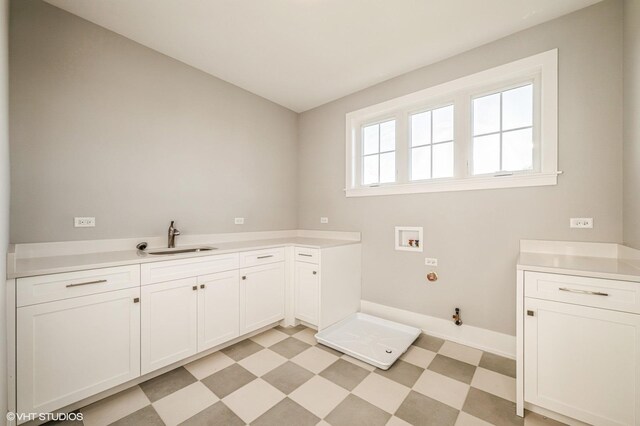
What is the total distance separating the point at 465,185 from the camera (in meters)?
2.36

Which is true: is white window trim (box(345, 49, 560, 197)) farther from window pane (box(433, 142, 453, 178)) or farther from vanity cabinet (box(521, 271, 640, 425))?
vanity cabinet (box(521, 271, 640, 425))

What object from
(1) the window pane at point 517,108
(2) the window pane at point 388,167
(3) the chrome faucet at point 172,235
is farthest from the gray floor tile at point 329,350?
(1) the window pane at point 517,108

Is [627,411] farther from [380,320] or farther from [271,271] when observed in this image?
[271,271]

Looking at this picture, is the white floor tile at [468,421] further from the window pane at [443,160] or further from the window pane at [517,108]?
the window pane at [517,108]

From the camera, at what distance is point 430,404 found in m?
1.62

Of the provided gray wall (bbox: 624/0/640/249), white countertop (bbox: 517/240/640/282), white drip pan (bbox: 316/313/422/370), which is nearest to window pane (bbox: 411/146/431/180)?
white countertop (bbox: 517/240/640/282)

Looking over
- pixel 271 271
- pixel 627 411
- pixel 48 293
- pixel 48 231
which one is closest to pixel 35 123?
pixel 48 231

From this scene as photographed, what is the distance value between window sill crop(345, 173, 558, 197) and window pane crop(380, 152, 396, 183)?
15 centimetres

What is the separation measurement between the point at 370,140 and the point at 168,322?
2.73 metres

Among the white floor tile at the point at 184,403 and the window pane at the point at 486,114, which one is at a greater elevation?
the window pane at the point at 486,114

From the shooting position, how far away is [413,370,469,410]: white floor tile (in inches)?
65.2

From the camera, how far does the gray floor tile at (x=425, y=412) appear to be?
58.6 inches

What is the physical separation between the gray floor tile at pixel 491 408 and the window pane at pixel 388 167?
1997mm

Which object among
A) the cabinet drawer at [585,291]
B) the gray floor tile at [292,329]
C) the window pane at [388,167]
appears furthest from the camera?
the window pane at [388,167]
